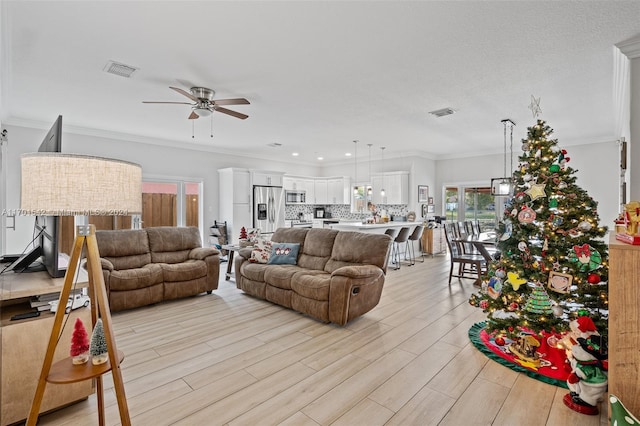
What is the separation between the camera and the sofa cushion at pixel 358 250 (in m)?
3.86

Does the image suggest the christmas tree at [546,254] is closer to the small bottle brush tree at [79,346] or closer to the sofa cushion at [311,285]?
the sofa cushion at [311,285]

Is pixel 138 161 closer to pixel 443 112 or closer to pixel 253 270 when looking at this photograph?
pixel 253 270

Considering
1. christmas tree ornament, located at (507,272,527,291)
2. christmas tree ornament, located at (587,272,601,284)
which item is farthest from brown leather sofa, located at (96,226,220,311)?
christmas tree ornament, located at (587,272,601,284)

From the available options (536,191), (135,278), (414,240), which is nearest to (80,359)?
(135,278)

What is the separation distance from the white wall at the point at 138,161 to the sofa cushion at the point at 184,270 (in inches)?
105

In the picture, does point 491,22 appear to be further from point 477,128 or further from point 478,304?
point 477,128

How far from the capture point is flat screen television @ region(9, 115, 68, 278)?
2.04 metres

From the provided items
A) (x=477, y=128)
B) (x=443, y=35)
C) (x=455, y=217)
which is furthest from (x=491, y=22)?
(x=455, y=217)

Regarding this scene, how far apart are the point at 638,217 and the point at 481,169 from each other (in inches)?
256

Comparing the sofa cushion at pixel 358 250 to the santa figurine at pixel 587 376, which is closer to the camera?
the santa figurine at pixel 587 376

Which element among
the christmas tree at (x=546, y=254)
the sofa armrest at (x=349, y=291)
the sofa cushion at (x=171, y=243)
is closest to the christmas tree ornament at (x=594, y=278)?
the christmas tree at (x=546, y=254)

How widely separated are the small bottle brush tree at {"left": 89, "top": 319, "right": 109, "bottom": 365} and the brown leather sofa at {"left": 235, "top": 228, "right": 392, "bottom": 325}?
224cm

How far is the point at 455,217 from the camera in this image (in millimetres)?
Answer: 8703

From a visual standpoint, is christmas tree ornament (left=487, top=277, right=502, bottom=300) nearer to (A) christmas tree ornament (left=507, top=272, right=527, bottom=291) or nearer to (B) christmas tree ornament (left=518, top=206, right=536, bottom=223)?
(A) christmas tree ornament (left=507, top=272, right=527, bottom=291)
